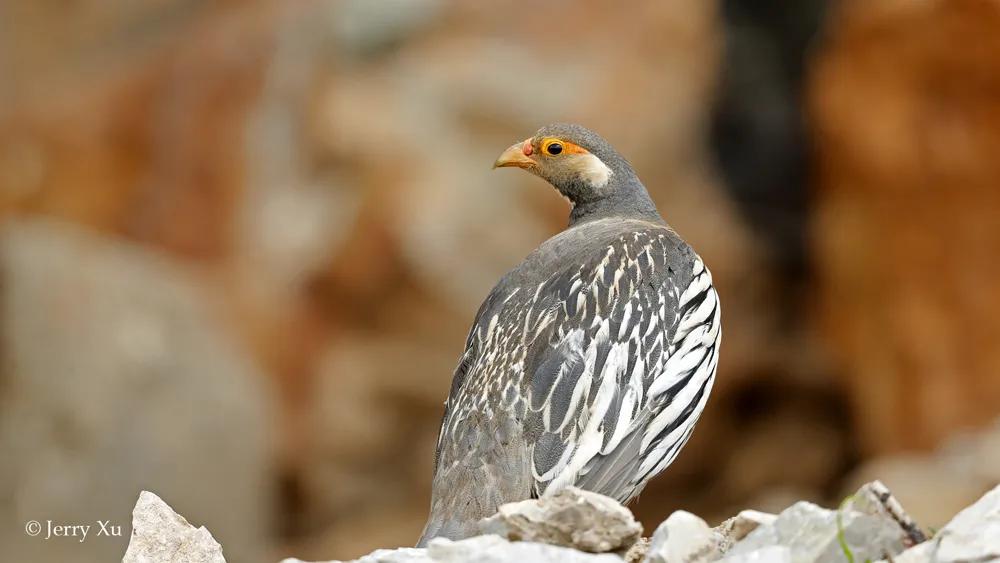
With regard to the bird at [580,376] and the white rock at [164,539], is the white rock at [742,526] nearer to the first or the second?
the bird at [580,376]

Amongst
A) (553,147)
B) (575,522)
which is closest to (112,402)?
(553,147)

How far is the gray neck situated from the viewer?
9.88m

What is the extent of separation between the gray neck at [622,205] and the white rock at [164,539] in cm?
393

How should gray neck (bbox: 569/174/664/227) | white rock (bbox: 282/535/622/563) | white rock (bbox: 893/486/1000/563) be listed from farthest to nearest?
gray neck (bbox: 569/174/664/227), white rock (bbox: 282/535/622/563), white rock (bbox: 893/486/1000/563)

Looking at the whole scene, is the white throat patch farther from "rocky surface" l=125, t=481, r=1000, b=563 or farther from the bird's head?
"rocky surface" l=125, t=481, r=1000, b=563

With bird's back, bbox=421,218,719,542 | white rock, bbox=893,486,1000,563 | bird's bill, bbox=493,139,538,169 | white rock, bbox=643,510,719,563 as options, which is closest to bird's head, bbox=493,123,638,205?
bird's bill, bbox=493,139,538,169

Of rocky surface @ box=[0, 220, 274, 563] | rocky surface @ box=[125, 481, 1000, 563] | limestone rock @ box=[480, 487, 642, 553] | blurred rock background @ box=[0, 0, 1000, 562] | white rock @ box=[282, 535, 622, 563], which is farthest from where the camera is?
blurred rock background @ box=[0, 0, 1000, 562]

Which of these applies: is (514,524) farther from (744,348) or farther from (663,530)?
(744,348)

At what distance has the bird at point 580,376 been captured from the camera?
7.92 m

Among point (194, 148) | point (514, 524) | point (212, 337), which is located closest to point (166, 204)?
point (194, 148)

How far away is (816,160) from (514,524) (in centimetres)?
1548

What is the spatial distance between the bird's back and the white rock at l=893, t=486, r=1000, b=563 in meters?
2.54

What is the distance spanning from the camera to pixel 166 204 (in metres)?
23.8

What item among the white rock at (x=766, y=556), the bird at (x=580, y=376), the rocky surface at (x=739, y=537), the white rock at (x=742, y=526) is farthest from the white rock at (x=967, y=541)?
the bird at (x=580, y=376)
